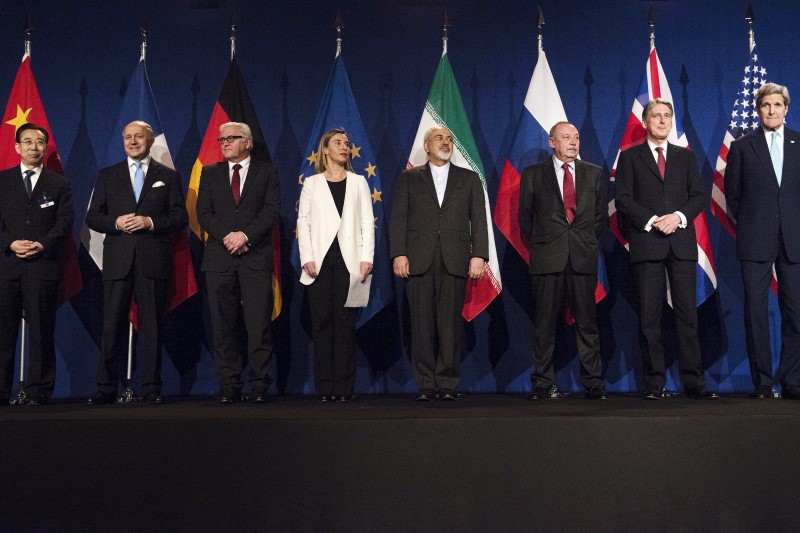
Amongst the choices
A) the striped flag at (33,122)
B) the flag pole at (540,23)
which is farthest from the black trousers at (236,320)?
the flag pole at (540,23)

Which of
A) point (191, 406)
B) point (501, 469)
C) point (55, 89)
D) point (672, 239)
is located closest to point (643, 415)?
point (501, 469)

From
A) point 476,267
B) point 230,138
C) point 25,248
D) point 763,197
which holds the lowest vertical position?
point 476,267

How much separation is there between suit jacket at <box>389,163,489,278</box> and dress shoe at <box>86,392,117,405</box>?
1.71 m

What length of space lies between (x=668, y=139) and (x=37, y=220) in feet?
12.3

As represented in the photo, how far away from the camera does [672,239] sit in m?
4.39

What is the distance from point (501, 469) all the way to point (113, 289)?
2.51 meters

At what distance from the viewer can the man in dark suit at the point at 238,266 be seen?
441 centimetres

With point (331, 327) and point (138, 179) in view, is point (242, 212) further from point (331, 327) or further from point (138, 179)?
point (331, 327)

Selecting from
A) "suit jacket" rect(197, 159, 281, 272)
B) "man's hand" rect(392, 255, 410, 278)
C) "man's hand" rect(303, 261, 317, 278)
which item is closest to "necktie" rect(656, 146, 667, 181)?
"man's hand" rect(392, 255, 410, 278)

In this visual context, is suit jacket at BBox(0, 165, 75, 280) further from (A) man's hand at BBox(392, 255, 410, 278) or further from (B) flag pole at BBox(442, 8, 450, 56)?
(B) flag pole at BBox(442, 8, 450, 56)

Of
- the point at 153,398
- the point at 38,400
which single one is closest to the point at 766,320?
the point at 153,398

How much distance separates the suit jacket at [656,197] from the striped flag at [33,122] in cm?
328

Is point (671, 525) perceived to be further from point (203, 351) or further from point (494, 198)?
point (203, 351)

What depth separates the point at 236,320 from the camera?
448 centimetres
